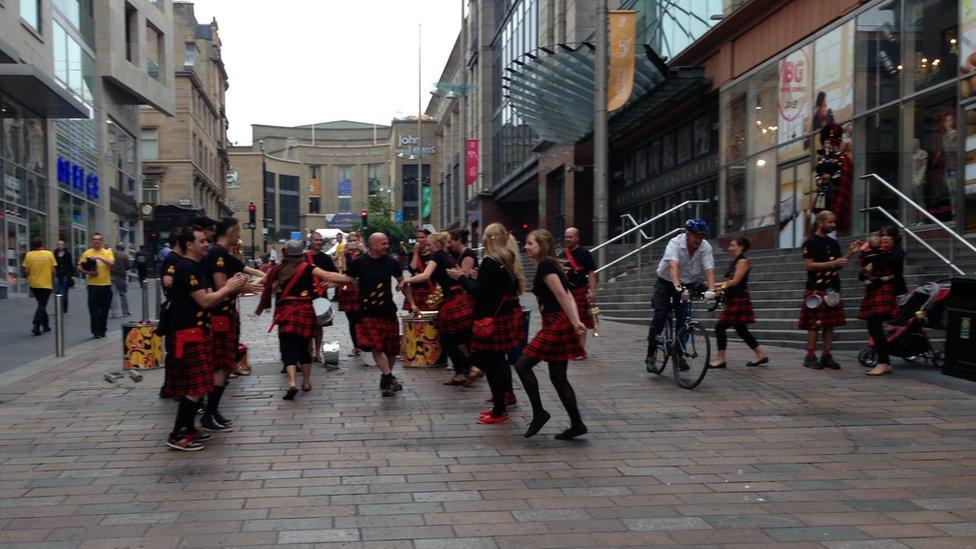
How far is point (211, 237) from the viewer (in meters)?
7.85

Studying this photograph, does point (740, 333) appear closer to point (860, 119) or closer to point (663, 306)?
point (663, 306)

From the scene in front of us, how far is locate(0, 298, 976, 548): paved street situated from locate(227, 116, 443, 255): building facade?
84.1 meters

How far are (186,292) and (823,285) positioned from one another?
667 cm

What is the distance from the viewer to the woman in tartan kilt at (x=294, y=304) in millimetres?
8539

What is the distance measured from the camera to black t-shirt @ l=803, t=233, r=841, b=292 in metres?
9.57

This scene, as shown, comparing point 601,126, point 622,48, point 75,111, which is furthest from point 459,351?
point 75,111

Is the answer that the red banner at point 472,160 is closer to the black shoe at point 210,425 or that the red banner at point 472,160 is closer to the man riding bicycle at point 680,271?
the man riding bicycle at point 680,271

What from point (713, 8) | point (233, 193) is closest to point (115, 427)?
point (713, 8)

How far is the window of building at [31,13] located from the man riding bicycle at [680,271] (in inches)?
859

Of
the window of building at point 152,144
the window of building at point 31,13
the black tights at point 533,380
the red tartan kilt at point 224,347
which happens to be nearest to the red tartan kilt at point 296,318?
the red tartan kilt at point 224,347

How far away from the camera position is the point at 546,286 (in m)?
6.79

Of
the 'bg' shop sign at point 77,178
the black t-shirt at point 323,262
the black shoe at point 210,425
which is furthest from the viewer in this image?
the 'bg' shop sign at point 77,178

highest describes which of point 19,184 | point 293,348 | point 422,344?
point 19,184

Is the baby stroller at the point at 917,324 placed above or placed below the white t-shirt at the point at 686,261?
below
